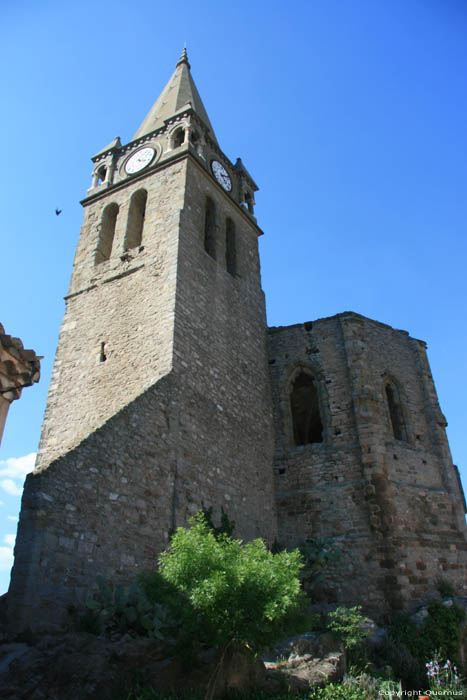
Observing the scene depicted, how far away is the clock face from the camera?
59.7 ft

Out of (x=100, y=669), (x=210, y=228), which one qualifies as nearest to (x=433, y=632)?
(x=100, y=669)

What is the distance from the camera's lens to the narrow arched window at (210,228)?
15.9 meters

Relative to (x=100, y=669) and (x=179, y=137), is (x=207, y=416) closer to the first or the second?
(x=100, y=669)

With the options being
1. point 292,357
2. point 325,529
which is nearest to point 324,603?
point 325,529

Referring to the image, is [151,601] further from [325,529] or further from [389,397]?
[389,397]

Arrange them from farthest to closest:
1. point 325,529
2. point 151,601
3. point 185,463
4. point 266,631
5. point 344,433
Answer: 1. point 344,433
2. point 325,529
3. point 185,463
4. point 151,601
5. point 266,631

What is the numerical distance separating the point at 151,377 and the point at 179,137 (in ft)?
31.7

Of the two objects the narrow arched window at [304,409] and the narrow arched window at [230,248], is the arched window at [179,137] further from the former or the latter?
the narrow arched window at [304,409]

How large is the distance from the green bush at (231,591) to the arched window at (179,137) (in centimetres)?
1404

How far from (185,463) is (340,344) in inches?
254

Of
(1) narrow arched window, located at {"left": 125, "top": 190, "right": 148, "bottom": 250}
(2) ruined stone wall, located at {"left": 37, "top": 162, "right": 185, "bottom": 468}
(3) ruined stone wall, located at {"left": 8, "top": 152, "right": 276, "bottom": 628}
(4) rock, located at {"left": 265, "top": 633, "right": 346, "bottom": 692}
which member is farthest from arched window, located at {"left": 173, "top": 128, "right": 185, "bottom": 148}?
(4) rock, located at {"left": 265, "top": 633, "right": 346, "bottom": 692}

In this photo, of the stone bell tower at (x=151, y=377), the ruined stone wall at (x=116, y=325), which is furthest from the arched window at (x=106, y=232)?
the ruined stone wall at (x=116, y=325)

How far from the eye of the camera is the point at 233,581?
650cm

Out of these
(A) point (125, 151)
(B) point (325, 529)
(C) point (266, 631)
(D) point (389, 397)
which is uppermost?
(A) point (125, 151)
